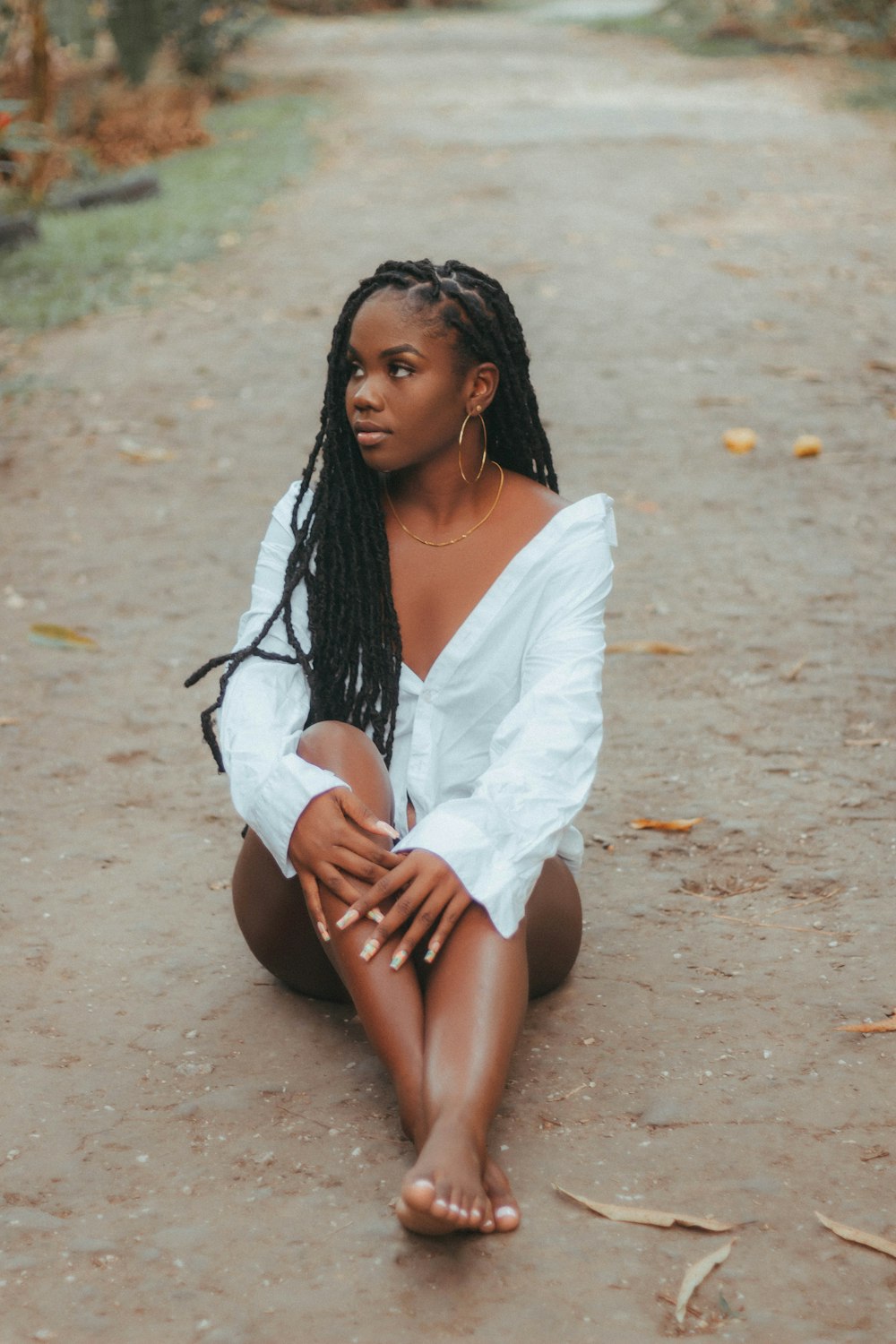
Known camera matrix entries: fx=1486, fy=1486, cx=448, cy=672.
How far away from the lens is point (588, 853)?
373 cm

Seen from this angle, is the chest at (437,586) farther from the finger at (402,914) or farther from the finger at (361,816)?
the finger at (402,914)

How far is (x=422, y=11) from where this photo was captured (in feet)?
71.2

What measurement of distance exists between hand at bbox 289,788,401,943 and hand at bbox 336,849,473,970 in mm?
60

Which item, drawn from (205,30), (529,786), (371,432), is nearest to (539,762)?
(529,786)

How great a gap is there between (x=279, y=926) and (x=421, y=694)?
538 millimetres

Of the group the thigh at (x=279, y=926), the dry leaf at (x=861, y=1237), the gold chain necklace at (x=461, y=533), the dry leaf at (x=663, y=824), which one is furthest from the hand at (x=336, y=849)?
the dry leaf at (x=663, y=824)

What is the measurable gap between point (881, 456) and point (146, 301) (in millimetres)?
4313

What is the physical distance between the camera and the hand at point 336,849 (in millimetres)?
2590

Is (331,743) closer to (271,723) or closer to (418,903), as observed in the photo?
(271,723)

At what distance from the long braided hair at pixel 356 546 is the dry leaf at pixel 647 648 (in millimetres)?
1808

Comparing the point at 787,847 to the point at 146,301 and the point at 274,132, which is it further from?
A: the point at 274,132

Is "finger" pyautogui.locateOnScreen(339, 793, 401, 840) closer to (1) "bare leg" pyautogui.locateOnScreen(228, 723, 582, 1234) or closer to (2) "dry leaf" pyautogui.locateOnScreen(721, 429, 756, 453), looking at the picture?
(1) "bare leg" pyautogui.locateOnScreen(228, 723, 582, 1234)

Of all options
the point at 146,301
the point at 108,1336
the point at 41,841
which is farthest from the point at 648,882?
the point at 146,301

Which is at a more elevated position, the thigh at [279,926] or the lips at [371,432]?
the lips at [371,432]
